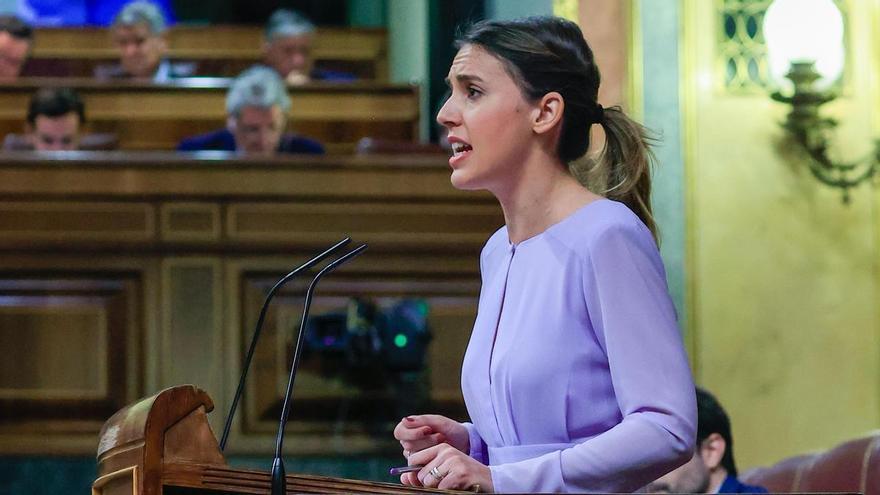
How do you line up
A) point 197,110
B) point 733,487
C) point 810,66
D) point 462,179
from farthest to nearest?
point 197,110
point 810,66
point 733,487
point 462,179

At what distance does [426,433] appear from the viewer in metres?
1.89

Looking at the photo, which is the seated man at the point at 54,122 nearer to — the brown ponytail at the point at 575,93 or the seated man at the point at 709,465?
the seated man at the point at 709,465

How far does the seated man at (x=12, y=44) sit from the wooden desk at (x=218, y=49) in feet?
4.20

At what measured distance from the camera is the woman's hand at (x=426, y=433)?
1.87m

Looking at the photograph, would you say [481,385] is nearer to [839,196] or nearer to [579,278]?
[579,278]

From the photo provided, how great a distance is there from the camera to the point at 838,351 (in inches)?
217

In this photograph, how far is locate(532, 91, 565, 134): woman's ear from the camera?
1.89 m

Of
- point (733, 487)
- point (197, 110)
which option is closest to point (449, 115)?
point (733, 487)

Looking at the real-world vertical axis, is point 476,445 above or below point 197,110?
below

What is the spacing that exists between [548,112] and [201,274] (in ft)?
10.1

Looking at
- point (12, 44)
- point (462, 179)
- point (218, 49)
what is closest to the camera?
point (462, 179)

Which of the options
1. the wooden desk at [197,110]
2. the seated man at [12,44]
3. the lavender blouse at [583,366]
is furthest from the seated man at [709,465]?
the seated man at [12,44]

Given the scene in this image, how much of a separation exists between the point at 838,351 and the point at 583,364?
396 centimetres

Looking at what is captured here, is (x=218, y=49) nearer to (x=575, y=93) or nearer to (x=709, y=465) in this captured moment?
(x=709, y=465)
